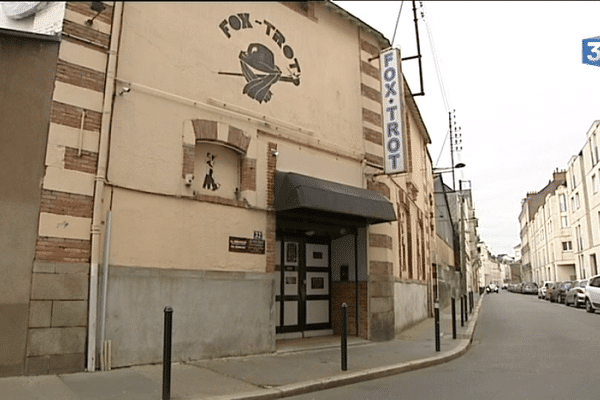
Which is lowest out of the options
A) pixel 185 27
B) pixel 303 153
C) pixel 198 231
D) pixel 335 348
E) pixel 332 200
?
pixel 335 348

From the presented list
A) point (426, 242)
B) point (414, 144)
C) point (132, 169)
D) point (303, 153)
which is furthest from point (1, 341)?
point (426, 242)

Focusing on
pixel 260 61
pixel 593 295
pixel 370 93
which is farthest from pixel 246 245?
pixel 593 295

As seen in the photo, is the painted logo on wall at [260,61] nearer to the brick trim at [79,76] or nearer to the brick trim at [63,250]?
the brick trim at [79,76]

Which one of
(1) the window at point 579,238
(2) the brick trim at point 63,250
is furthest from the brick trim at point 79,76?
(1) the window at point 579,238

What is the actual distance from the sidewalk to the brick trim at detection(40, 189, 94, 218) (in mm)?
2314

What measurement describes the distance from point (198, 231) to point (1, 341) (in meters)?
3.39

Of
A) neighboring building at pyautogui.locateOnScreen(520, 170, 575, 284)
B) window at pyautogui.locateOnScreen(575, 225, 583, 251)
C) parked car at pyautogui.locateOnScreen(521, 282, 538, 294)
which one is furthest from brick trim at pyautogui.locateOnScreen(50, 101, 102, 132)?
parked car at pyautogui.locateOnScreen(521, 282, 538, 294)

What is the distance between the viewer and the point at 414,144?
1928cm

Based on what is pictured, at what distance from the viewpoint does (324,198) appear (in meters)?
10.1

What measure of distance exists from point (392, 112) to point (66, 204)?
827 centimetres

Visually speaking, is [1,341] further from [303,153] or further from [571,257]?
[571,257]

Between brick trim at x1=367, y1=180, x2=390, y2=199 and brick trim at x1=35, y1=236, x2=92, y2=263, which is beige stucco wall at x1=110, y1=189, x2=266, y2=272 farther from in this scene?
brick trim at x1=367, y1=180, x2=390, y2=199

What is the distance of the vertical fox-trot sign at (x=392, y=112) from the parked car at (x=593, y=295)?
644 inches

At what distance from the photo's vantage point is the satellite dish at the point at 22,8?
8060mm
